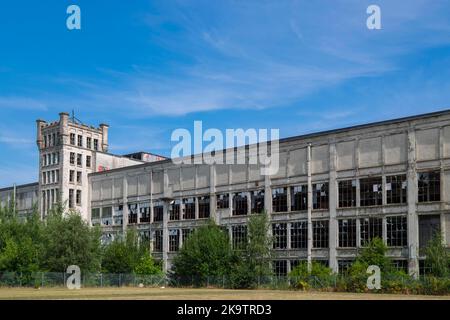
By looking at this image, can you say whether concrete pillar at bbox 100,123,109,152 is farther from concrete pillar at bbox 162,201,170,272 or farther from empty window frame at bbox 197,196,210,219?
empty window frame at bbox 197,196,210,219

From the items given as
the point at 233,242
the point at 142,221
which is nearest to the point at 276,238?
the point at 233,242

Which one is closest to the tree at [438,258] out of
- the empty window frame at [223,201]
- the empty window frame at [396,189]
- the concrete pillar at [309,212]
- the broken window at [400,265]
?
the broken window at [400,265]

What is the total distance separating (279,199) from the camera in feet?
241

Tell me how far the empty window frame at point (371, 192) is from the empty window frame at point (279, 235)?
9942 mm

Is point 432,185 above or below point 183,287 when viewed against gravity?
above

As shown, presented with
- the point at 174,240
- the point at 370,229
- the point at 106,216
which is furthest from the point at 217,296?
the point at 106,216

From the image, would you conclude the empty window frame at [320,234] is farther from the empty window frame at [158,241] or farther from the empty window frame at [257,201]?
the empty window frame at [158,241]

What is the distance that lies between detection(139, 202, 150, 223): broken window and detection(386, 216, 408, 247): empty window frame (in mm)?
35216

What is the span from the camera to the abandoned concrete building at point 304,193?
61812 millimetres

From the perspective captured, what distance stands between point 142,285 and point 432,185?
32.1 m
